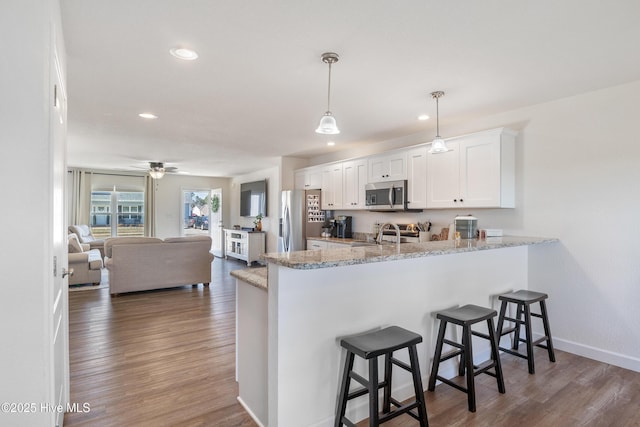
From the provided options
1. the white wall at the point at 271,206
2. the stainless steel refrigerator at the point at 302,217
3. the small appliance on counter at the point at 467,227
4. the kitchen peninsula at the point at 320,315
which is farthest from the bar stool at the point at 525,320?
the white wall at the point at 271,206

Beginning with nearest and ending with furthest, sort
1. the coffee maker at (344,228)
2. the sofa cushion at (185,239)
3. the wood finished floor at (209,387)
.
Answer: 1. the wood finished floor at (209,387)
2. the sofa cushion at (185,239)
3. the coffee maker at (344,228)

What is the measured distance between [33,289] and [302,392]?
137 centimetres

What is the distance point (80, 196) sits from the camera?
8.52 metres

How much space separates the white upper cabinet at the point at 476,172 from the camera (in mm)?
3451

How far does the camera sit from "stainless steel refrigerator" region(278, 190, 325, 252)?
6121 mm

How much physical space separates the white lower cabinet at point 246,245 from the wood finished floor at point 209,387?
4100mm

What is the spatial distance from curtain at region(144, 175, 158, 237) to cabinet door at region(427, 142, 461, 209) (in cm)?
785

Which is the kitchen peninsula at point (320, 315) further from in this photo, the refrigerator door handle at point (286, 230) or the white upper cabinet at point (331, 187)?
the refrigerator door handle at point (286, 230)

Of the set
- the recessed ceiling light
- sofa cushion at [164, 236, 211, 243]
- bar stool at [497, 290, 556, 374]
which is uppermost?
the recessed ceiling light

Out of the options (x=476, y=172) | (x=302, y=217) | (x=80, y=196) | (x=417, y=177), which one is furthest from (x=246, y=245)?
(x=476, y=172)

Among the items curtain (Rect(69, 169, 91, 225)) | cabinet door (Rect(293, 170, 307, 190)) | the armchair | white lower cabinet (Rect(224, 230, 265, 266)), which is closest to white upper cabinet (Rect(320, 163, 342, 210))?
cabinet door (Rect(293, 170, 307, 190))

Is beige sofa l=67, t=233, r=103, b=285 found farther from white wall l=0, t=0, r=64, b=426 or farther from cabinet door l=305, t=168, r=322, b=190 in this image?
white wall l=0, t=0, r=64, b=426

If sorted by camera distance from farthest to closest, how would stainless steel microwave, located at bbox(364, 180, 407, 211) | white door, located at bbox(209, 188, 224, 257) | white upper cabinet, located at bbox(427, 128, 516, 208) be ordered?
white door, located at bbox(209, 188, 224, 257), stainless steel microwave, located at bbox(364, 180, 407, 211), white upper cabinet, located at bbox(427, 128, 516, 208)

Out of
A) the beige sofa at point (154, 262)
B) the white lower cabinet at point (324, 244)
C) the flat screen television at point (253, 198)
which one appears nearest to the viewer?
the beige sofa at point (154, 262)
